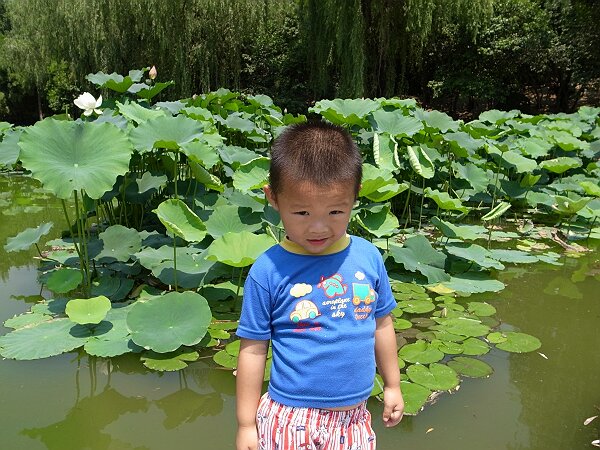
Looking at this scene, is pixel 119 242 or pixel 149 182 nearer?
pixel 119 242

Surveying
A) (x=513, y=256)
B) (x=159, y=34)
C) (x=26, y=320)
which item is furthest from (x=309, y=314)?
(x=159, y=34)

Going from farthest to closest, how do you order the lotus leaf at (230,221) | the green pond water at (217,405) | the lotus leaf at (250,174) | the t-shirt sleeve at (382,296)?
the lotus leaf at (250,174)
the lotus leaf at (230,221)
the green pond water at (217,405)
the t-shirt sleeve at (382,296)

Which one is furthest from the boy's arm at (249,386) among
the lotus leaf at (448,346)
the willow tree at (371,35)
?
the willow tree at (371,35)

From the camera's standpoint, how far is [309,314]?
0.96 meters

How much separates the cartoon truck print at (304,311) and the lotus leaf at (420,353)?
3.52 ft

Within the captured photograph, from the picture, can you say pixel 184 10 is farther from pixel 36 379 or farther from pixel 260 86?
pixel 36 379

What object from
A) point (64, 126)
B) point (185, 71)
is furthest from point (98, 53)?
point (64, 126)

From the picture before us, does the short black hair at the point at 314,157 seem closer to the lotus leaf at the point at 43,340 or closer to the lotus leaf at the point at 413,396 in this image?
the lotus leaf at the point at 413,396

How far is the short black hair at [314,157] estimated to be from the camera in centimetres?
92

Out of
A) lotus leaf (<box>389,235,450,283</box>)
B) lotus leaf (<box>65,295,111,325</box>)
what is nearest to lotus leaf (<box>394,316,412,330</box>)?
lotus leaf (<box>389,235,450,283</box>)

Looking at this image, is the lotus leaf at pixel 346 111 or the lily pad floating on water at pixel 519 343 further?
the lotus leaf at pixel 346 111

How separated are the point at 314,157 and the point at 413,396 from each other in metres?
1.04

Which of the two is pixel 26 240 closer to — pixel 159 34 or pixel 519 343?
pixel 519 343

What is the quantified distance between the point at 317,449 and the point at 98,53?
39.1 ft
